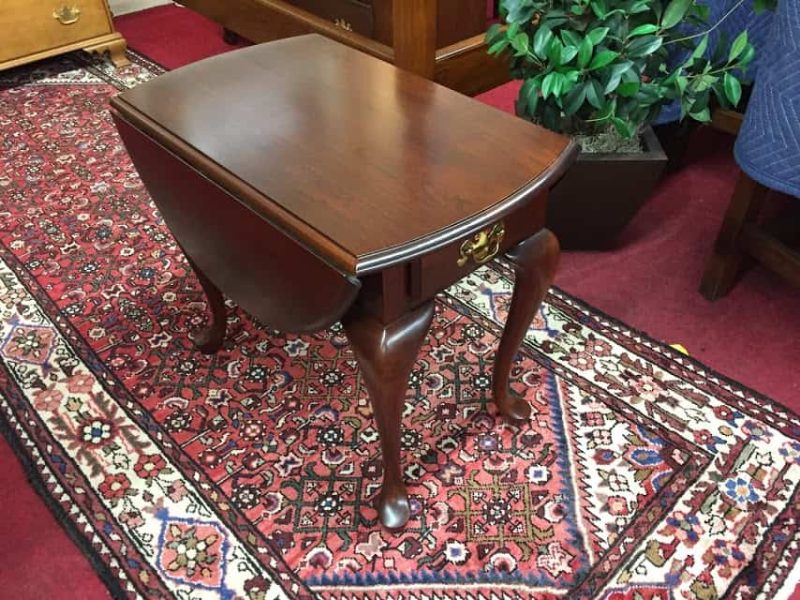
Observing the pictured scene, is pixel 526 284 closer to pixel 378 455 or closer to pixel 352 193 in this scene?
pixel 352 193

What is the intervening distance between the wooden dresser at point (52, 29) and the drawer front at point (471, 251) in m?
2.28

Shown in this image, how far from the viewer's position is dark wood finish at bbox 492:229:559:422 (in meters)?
1.04

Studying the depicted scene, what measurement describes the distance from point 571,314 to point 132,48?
2.35 meters

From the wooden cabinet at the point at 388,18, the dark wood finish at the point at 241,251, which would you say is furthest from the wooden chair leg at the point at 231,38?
the dark wood finish at the point at 241,251

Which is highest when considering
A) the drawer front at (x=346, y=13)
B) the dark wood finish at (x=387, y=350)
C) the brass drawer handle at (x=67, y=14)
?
the dark wood finish at (x=387, y=350)

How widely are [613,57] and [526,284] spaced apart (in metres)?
0.56

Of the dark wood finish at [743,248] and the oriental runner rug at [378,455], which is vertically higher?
the dark wood finish at [743,248]

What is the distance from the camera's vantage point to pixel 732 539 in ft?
3.75

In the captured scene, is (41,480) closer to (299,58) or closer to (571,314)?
(299,58)

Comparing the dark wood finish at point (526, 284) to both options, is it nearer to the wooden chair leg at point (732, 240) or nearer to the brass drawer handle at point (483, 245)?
the brass drawer handle at point (483, 245)

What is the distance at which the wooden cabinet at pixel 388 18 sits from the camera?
83.0 inches

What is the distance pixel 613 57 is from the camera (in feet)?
4.34

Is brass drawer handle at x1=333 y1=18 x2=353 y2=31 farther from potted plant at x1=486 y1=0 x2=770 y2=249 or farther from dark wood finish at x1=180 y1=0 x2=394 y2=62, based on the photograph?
potted plant at x1=486 y1=0 x2=770 y2=249

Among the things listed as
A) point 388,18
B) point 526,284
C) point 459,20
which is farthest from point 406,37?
point 526,284
